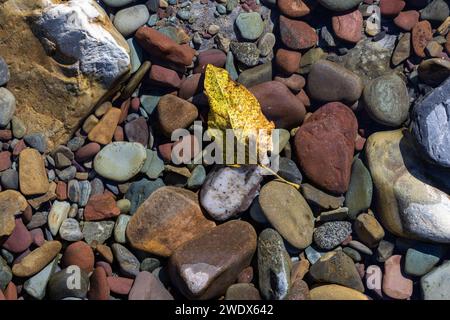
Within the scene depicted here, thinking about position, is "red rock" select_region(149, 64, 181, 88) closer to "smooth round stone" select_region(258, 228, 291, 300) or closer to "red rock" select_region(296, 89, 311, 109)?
"red rock" select_region(296, 89, 311, 109)

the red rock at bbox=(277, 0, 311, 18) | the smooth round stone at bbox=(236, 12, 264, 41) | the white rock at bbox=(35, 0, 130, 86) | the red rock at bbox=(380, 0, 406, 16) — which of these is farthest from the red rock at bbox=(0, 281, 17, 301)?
the red rock at bbox=(380, 0, 406, 16)

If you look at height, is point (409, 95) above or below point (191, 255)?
above

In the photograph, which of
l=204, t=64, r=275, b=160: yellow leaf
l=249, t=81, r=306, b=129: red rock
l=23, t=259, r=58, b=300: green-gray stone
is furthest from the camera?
l=249, t=81, r=306, b=129: red rock

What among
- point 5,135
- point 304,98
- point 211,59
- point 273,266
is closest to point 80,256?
point 5,135

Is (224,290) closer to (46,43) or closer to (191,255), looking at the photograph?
Answer: (191,255)

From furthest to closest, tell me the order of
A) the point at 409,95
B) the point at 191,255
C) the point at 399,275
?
the point at 409,95
the point at 399,275
the point at 191,255

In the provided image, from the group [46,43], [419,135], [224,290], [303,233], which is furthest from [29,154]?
[419,135]

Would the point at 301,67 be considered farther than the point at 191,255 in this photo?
Yes
